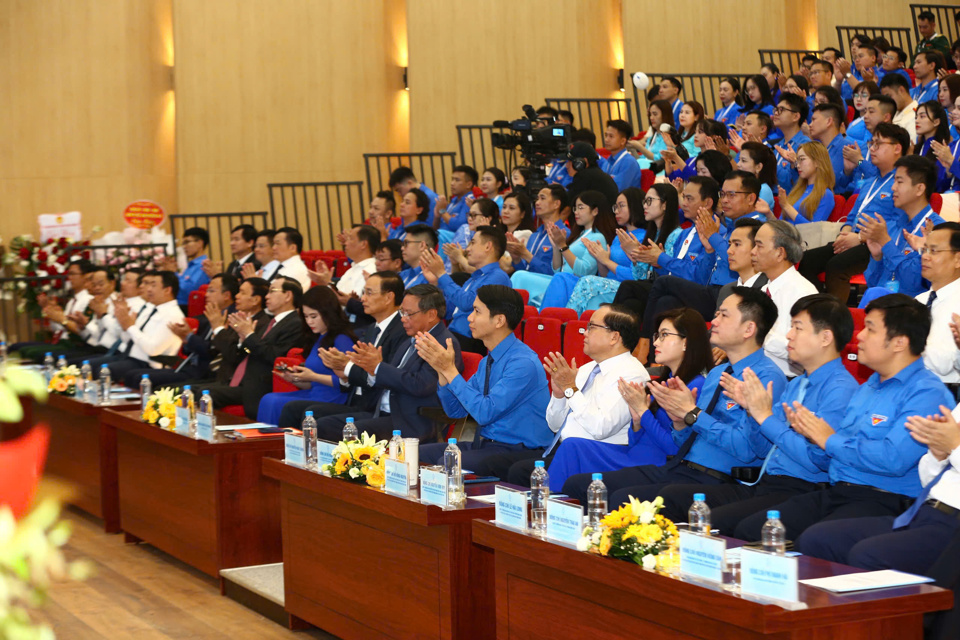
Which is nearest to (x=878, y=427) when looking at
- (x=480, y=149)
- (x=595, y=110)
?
(x=480, y=149)

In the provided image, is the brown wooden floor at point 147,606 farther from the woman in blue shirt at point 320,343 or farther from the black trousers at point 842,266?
the black trousers at point 842,266

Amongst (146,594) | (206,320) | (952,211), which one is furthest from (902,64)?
(146,594)

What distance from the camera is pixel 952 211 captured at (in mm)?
4676

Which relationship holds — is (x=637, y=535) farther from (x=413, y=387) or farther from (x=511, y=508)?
(x=413, y=387)

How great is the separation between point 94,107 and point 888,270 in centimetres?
791

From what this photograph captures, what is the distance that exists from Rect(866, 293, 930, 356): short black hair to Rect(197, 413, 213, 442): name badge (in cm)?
282

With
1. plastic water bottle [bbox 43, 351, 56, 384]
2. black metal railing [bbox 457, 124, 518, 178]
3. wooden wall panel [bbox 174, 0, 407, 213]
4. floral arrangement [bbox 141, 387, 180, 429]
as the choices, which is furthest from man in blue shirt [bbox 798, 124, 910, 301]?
wooden wall panel [bbox 174, 0, 407, 213]

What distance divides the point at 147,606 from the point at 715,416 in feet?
7.98

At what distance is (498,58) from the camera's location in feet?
36.4

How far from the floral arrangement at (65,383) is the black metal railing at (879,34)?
8753mm

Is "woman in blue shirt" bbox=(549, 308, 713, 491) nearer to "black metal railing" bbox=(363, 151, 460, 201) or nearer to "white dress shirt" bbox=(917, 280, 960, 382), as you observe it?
"white dress shirt" bbox=(917, 280, 960, 382)

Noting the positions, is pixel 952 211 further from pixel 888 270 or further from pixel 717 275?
pixel 717 275

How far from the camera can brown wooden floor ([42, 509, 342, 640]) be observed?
13.0ft

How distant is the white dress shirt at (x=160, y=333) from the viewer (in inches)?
275
